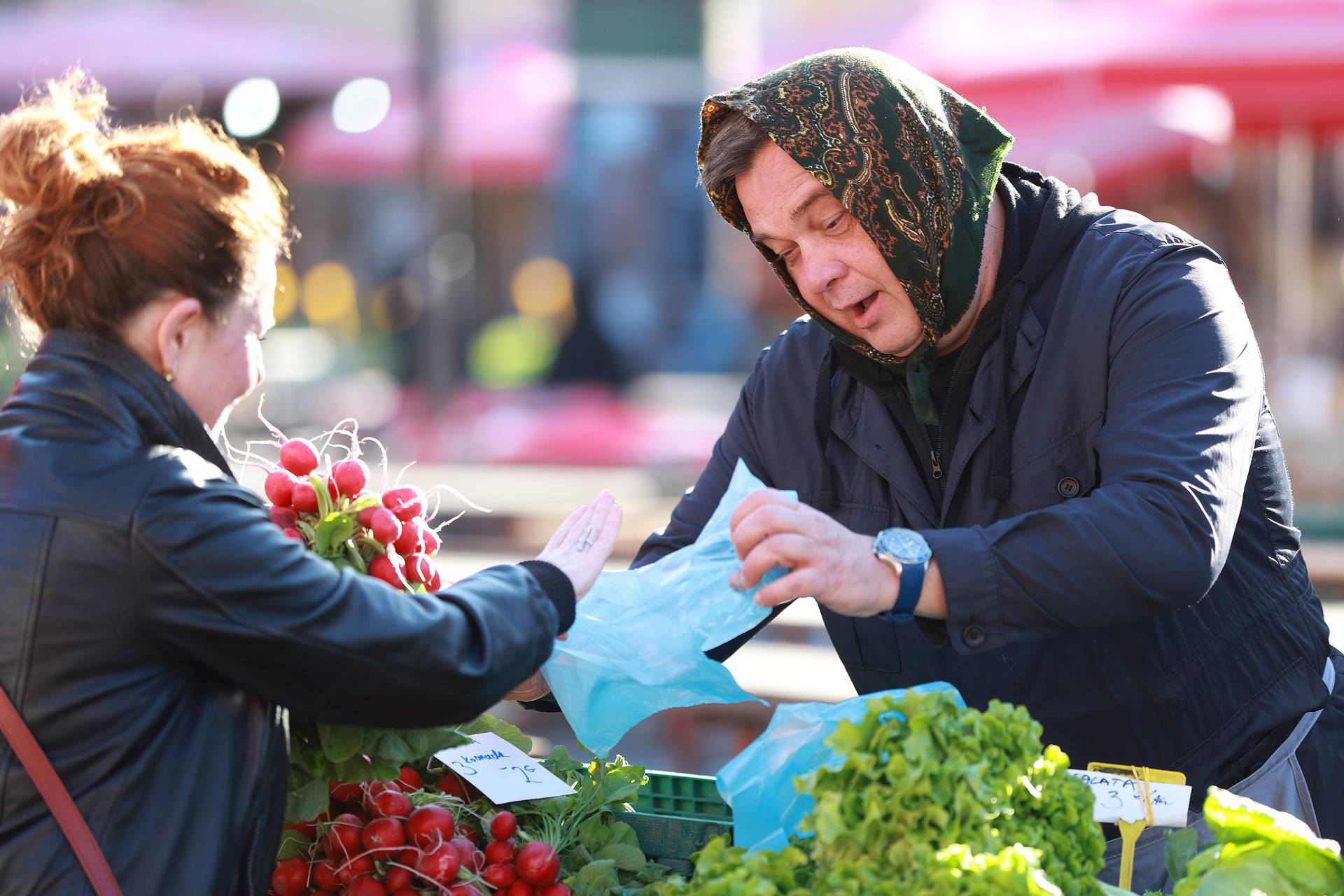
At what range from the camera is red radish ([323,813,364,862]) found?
76.9 inches

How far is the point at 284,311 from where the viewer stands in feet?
43.0

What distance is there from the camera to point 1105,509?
1.69 m

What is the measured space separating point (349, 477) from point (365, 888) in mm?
582

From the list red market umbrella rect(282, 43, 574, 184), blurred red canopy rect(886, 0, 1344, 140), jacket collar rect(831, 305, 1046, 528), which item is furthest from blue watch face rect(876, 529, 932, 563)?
red market umbrella rect(282, 43, 574, 184)

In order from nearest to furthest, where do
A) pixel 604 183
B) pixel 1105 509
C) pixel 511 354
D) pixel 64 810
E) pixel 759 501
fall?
pixel 64 810
pixel 1105 509
pixel 759 501
pixel 511 354
pixel 604 183

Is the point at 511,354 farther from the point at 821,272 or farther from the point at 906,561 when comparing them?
the point at 906,561

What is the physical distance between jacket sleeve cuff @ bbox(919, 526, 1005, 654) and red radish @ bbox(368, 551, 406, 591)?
71 cm

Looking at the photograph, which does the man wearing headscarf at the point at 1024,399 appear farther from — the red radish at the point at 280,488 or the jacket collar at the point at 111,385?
the jacket collar at the point at 111,385

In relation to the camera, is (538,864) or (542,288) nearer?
(538,864)

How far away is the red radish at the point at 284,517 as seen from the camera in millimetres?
1855

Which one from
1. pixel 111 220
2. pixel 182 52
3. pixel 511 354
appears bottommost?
pixel 511 354

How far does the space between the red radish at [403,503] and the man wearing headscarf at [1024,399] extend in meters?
0.47

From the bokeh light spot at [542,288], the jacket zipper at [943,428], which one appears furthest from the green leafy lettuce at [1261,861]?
the bokeh light spot at [542,288]

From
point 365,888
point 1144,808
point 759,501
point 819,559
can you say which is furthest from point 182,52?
point 1144,808
